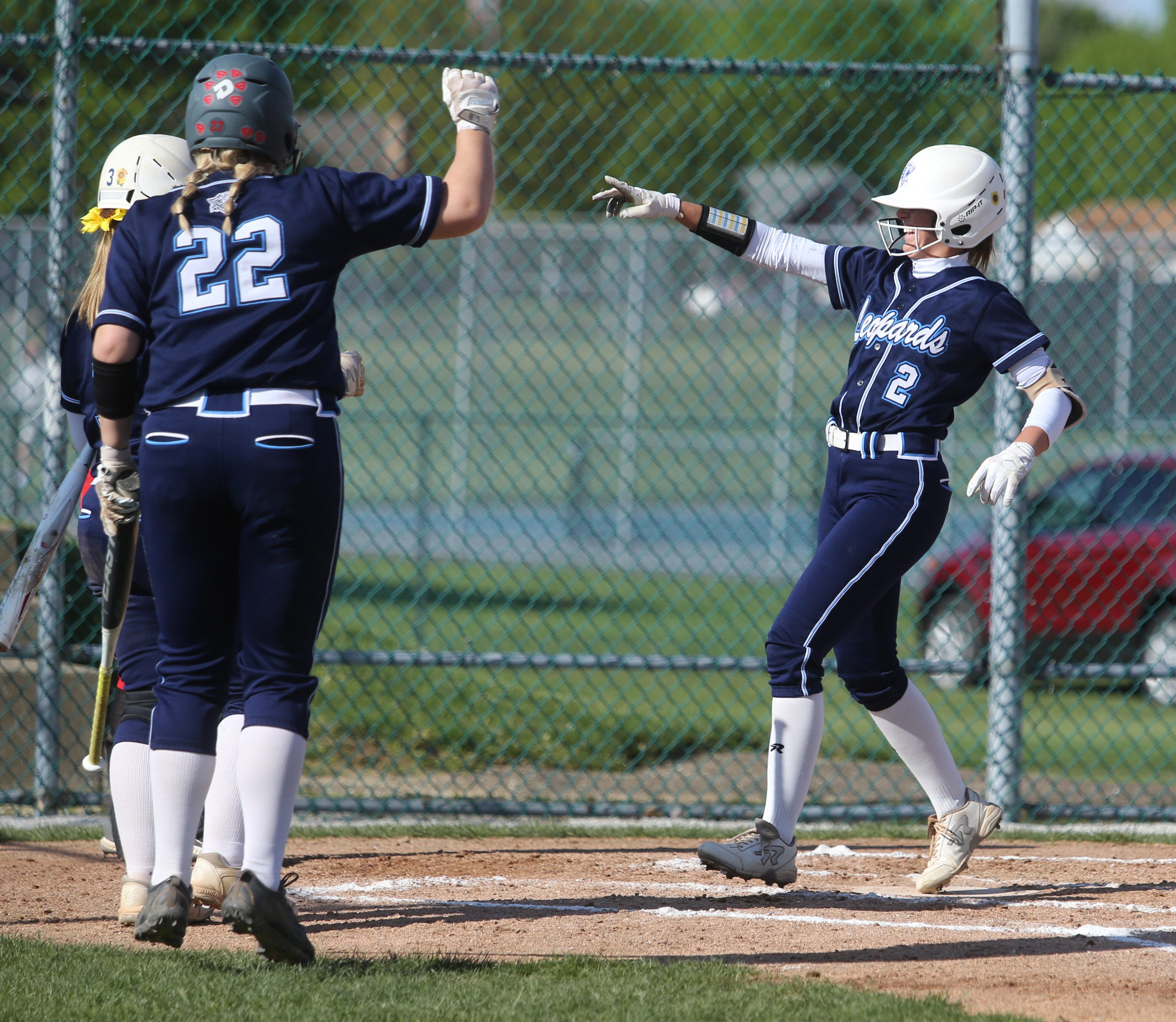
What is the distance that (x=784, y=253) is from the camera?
4227mm

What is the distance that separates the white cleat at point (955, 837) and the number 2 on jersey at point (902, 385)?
1234 mm

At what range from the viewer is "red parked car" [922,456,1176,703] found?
319 inches

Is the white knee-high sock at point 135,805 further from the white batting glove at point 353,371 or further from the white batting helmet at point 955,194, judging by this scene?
the white batting helmet at point 955,194

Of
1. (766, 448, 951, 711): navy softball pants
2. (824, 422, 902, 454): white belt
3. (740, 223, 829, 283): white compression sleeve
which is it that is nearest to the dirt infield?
(766, 448, 951, 711): navy softball pants

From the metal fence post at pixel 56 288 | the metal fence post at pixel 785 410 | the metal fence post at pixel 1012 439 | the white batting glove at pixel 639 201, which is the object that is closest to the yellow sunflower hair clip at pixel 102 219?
Answer: the white batting glove at pixel 639 201

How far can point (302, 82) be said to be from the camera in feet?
37.9

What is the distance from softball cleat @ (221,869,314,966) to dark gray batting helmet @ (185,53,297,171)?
161 centimetres

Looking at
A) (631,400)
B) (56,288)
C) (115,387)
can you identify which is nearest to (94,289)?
(115,387)

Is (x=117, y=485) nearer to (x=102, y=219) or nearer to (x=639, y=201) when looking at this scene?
(x=102, y=219)

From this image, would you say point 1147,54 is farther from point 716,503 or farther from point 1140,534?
point 1140,534

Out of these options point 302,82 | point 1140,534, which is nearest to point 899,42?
point 302,82

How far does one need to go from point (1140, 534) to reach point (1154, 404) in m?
6.98

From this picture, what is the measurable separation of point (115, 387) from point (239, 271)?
1.41ft

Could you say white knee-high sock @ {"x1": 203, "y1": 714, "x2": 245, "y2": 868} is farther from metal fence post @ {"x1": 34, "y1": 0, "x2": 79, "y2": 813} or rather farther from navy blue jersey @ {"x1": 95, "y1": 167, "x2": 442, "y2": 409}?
metal fence post @ {"x1": 34, "y1": 0, "x2": 79, "y2": 813}
